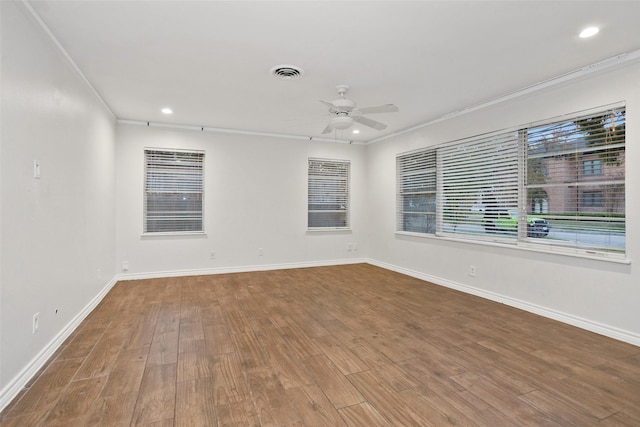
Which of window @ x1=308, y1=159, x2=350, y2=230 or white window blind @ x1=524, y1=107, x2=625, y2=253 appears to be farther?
window @ x1=308, y1=159, x2=350, y2=230

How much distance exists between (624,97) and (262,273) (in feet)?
16.8

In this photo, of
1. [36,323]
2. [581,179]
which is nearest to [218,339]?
[36,323]

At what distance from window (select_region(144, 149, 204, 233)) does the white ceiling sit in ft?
4.26

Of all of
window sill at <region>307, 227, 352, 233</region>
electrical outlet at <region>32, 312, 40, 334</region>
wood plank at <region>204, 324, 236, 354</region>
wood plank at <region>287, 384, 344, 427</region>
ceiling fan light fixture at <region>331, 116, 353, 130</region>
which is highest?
ceiling fan light fixture at <region>331, 116, 353, 130</region>

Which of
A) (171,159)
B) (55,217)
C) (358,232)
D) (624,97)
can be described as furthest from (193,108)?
(624,97)

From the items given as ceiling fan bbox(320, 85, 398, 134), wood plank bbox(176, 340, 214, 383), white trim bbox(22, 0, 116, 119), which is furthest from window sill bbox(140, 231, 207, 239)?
ceiling fan bbox(320, 85, 398, 134)

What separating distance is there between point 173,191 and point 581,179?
559cm

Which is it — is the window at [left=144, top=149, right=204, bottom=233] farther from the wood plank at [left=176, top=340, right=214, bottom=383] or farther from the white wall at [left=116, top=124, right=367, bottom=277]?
the wood plank at [left=176, top=340, right=214, bottom=383]

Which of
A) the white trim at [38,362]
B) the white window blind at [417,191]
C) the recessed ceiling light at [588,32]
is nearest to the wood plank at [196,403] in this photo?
the white trim at [38,362]

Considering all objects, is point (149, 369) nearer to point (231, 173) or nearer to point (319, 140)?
point (231, 173)

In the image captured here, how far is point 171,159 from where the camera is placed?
5.39 meters

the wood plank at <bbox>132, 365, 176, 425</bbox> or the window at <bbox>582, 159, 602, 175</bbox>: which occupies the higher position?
the window at <bbox>582, 159, 602, 175</bbox>

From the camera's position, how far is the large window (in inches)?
120

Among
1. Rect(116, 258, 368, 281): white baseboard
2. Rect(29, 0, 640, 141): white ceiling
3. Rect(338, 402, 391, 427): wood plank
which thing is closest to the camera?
Rect(338, 402, 391, 427): wood plank
